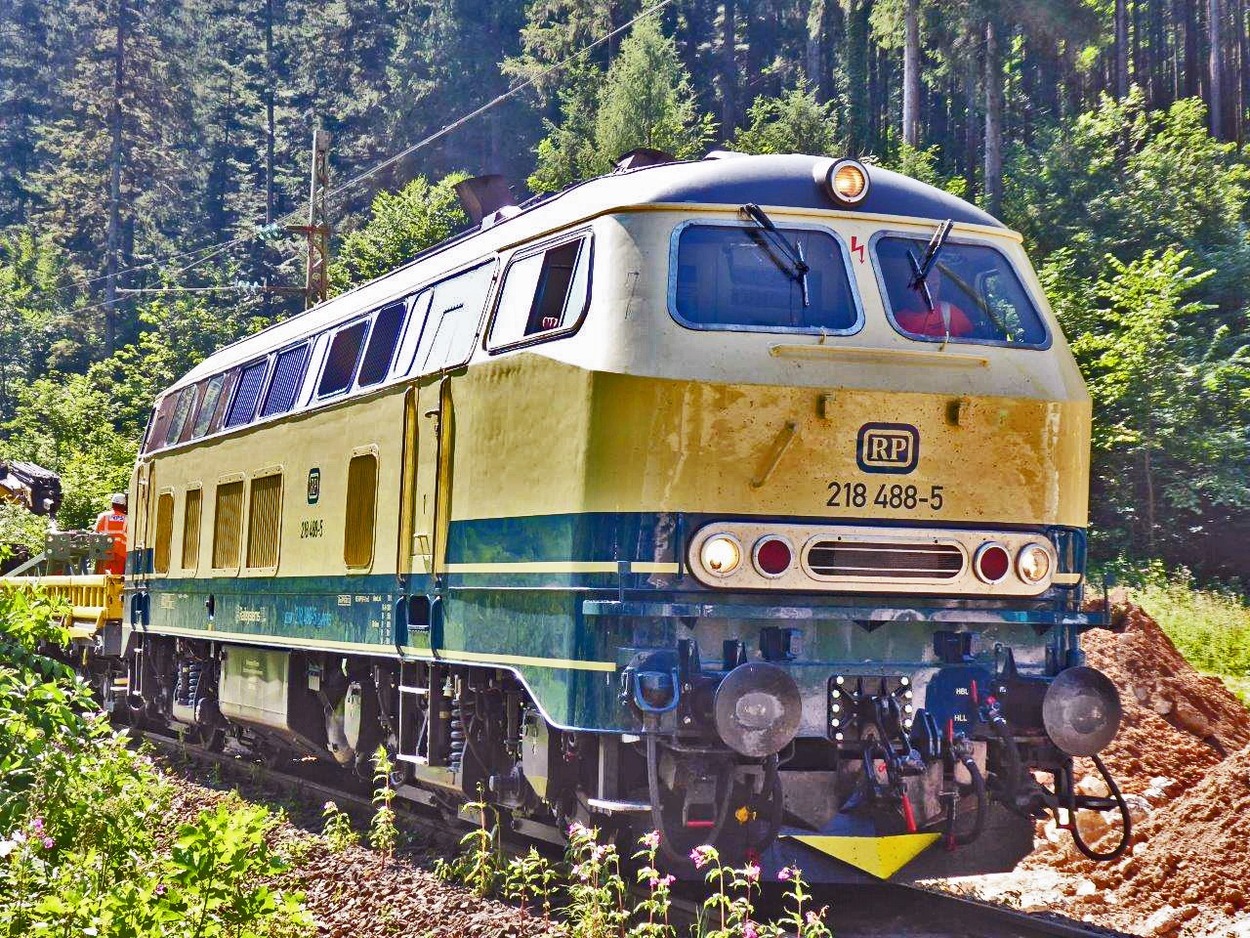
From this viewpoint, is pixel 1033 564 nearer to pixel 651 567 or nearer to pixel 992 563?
pixel 992 563

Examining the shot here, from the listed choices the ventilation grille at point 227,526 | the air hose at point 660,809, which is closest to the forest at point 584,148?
the ventilation grille at point 227,526

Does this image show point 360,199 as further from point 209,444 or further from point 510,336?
point 510,336

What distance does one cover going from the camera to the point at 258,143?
7781cm

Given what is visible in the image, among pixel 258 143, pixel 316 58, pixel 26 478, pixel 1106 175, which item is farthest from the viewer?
pixel 258 143

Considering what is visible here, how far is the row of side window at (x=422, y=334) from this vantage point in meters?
8.45

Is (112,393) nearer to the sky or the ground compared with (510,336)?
nearer to the sky

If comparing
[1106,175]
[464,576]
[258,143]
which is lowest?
[464,576]

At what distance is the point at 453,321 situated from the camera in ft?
31.5

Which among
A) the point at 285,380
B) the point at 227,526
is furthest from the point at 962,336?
the point at 227,526

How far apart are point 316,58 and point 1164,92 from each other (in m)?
39.8

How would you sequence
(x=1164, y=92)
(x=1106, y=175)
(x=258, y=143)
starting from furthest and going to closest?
(x=258, y=143)
(x=1164, y=92)
(x=1106, y=175)

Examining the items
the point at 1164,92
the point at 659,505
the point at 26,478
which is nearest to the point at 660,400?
→ the point at 659,505

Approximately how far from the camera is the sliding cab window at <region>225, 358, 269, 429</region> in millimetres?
13391

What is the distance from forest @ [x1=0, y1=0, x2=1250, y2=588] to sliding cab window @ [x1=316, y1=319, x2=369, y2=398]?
48.2ft
